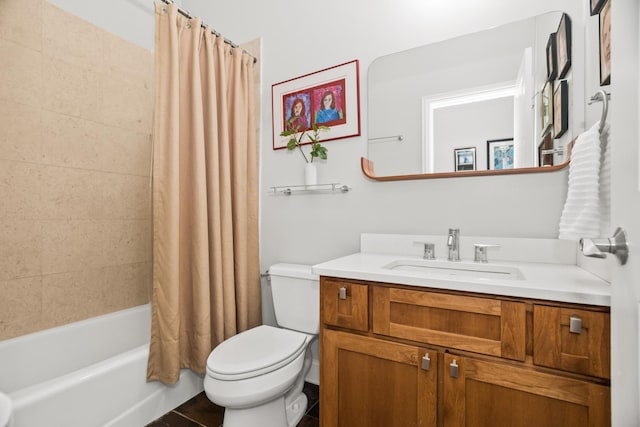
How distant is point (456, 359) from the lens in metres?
1.01

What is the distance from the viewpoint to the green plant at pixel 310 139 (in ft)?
5.90

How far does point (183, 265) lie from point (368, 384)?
3.43 ft

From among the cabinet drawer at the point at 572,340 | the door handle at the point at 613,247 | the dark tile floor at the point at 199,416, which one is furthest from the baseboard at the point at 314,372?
the door handle at the point at 613,247

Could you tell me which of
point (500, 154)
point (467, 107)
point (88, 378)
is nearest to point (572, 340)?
point (500, 154)

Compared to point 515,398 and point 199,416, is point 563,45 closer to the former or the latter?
point 515,398

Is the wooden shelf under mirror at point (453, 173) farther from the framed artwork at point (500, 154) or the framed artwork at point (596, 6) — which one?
the framed artwork at point (596, 6)

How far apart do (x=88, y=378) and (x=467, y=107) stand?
79.7 inches

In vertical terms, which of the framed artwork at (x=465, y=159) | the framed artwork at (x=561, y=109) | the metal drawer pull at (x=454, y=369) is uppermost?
the framed artwork at (x=561, y=109)

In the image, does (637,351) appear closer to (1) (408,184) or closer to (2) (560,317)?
(2) (560,317)

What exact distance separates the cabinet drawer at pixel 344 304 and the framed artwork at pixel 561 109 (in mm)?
1061

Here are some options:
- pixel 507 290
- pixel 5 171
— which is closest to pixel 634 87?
pixel 507 290

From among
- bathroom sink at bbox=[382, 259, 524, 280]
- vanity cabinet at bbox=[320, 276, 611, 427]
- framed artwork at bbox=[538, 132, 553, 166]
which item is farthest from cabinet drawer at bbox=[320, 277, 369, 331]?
framed artwork at bbox=[538, 132, 553, 166]

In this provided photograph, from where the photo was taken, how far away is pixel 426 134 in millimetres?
1574

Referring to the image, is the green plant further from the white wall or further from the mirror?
the mirror
